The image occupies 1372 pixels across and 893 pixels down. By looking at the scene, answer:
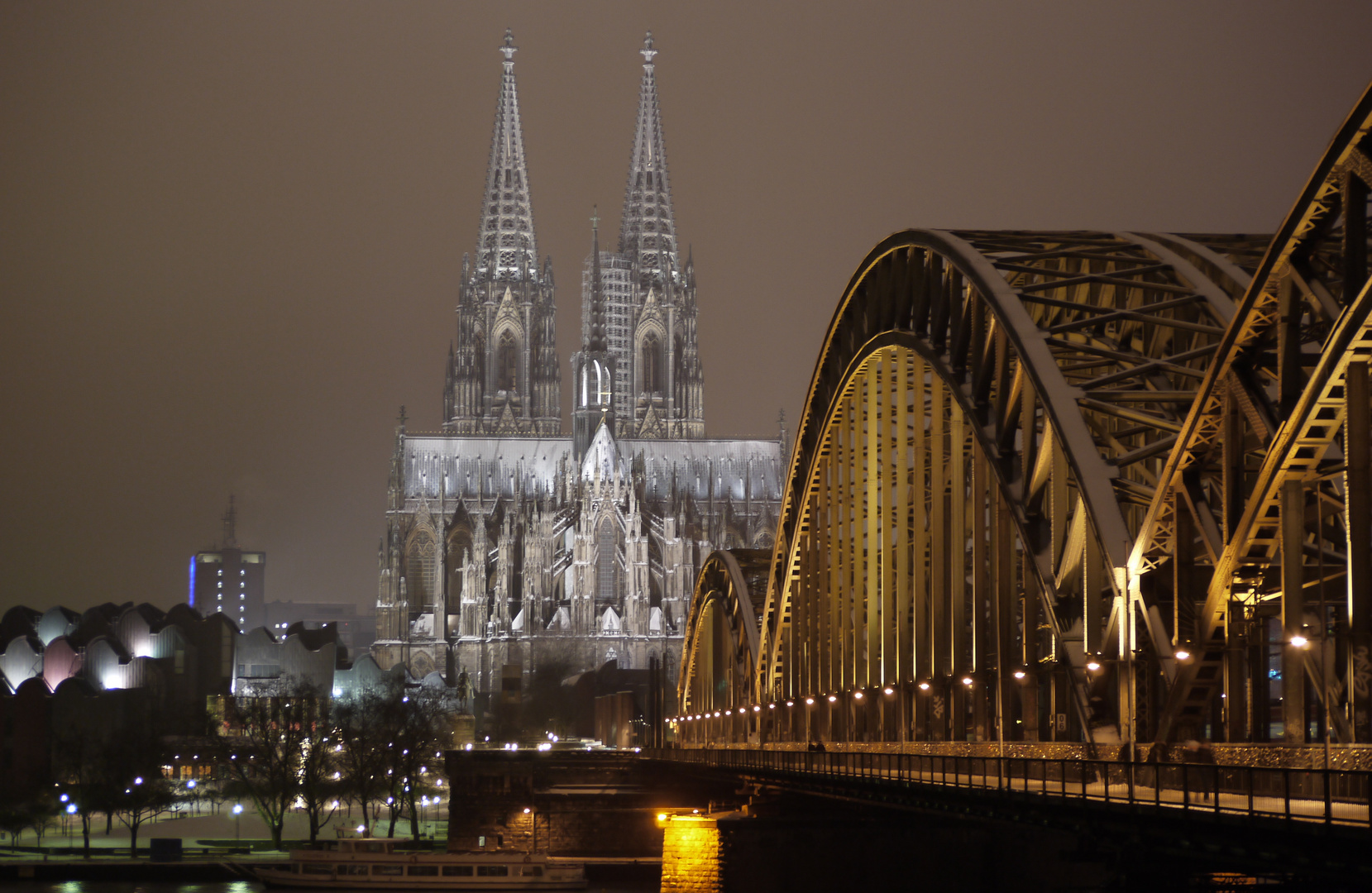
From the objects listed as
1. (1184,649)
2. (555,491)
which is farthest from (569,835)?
(555,491)

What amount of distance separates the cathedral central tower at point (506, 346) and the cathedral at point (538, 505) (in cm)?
17

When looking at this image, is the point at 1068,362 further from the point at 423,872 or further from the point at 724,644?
the point at 423,872

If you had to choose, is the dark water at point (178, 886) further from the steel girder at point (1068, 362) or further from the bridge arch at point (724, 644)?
the steel girder at point (1068, 362)

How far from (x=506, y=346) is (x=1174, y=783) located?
176m

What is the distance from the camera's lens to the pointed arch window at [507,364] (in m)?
198

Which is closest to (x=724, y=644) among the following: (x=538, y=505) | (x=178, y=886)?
(x=178, y=886)

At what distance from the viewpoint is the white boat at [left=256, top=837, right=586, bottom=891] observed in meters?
76.7

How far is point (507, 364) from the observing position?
198 metres

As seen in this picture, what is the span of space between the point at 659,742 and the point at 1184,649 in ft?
236

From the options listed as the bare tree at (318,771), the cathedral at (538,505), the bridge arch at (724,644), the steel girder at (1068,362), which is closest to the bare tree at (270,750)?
the bare tree at (318,771)

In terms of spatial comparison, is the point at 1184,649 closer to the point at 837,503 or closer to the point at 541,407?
the point at 837,503

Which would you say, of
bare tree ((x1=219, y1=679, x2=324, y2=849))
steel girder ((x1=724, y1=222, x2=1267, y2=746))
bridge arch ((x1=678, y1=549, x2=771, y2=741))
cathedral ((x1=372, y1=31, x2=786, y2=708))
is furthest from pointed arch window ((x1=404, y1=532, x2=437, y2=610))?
steel girder ((x1=724, y1=222, x2=1267, y2=746))

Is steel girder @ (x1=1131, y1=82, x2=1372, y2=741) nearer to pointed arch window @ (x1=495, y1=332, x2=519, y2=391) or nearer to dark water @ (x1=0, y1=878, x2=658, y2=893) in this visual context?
dark water @ (x1=0, y1=878, x2=658, y2=893)

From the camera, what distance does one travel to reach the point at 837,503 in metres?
55.8
